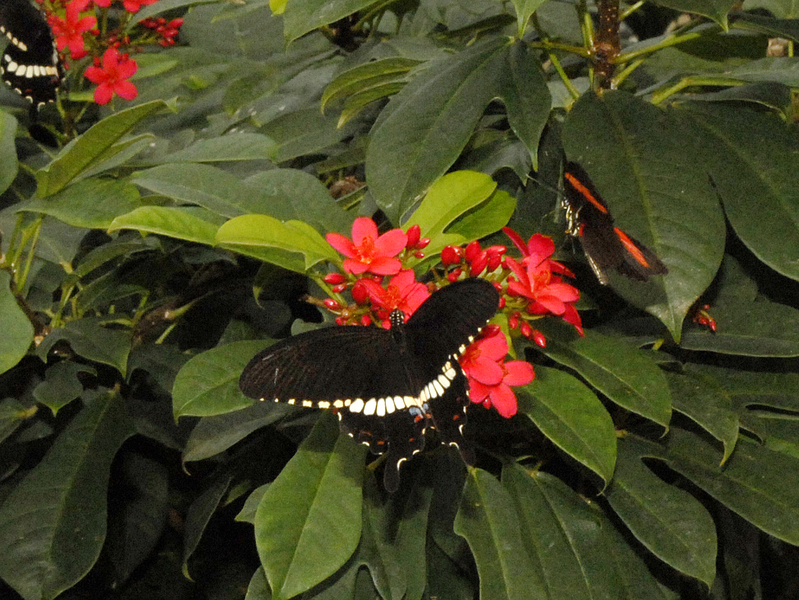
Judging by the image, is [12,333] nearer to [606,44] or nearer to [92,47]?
[606,44]

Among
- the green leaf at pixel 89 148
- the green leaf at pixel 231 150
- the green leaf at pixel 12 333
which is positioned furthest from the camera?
the green leaf at pixel 231 150

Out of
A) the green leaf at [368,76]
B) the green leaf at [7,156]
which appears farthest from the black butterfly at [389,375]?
the green leaf at [7,156]

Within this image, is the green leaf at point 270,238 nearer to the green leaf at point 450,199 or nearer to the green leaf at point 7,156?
the green leaf at point 450,199

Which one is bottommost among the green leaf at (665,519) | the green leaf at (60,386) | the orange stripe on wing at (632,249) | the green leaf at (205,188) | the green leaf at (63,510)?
the green leaf at (665,519)

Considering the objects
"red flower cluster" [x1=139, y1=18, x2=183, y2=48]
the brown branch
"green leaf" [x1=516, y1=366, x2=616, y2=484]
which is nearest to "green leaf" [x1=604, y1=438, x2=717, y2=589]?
"green leaf" [x1=516, y1=366, x2=616, y2=484]

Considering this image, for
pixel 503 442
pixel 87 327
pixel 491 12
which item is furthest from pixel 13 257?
pixel 491 12

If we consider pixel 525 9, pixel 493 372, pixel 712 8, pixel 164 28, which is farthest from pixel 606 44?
pixel 164 28
